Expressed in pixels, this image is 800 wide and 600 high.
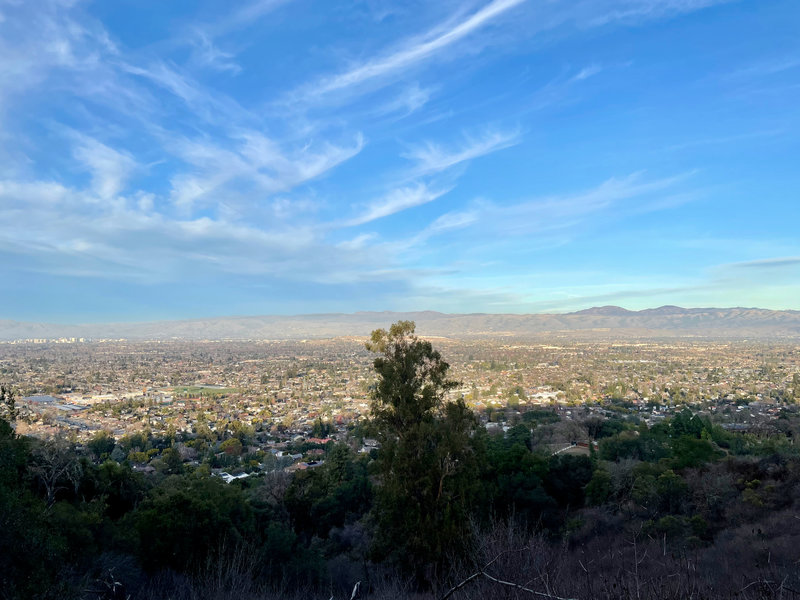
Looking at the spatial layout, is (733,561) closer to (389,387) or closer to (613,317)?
(389,387)

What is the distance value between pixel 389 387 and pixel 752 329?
169 meters

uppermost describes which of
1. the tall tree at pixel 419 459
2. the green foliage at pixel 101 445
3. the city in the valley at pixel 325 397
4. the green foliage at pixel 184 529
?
the tall tree at pixel 419 459

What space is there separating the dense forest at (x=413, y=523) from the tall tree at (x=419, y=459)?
3 centimetres

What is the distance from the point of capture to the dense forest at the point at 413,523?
5195 millimetres

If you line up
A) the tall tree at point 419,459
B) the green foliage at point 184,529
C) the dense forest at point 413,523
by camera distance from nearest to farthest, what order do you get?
the dense forest at point 413,523 → the tall tree at point 419,459 → the green foliage at point 184,529

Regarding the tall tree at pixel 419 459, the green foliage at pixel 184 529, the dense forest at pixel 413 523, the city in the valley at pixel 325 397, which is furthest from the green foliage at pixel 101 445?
the tall tree at pixel 419 459

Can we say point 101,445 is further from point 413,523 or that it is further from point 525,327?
point 525,327

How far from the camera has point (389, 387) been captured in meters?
9.58

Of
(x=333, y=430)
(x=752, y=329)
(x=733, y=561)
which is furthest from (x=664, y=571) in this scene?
(x=752, y=329)

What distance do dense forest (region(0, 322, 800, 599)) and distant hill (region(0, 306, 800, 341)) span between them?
131193 mm

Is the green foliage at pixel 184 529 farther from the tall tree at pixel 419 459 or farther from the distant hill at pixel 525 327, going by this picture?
the distant hill at pixel 525 327

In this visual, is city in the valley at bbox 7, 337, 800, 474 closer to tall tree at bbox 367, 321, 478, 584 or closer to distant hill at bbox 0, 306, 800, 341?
tall tree at bbox 367, 321, 478, 584

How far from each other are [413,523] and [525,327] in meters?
165

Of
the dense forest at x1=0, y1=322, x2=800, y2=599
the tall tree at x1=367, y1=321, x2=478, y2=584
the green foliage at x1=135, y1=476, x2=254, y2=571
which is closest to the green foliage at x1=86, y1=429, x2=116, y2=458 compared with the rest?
the dense forest at x1=0, y1=322, x2=800, y2=599
